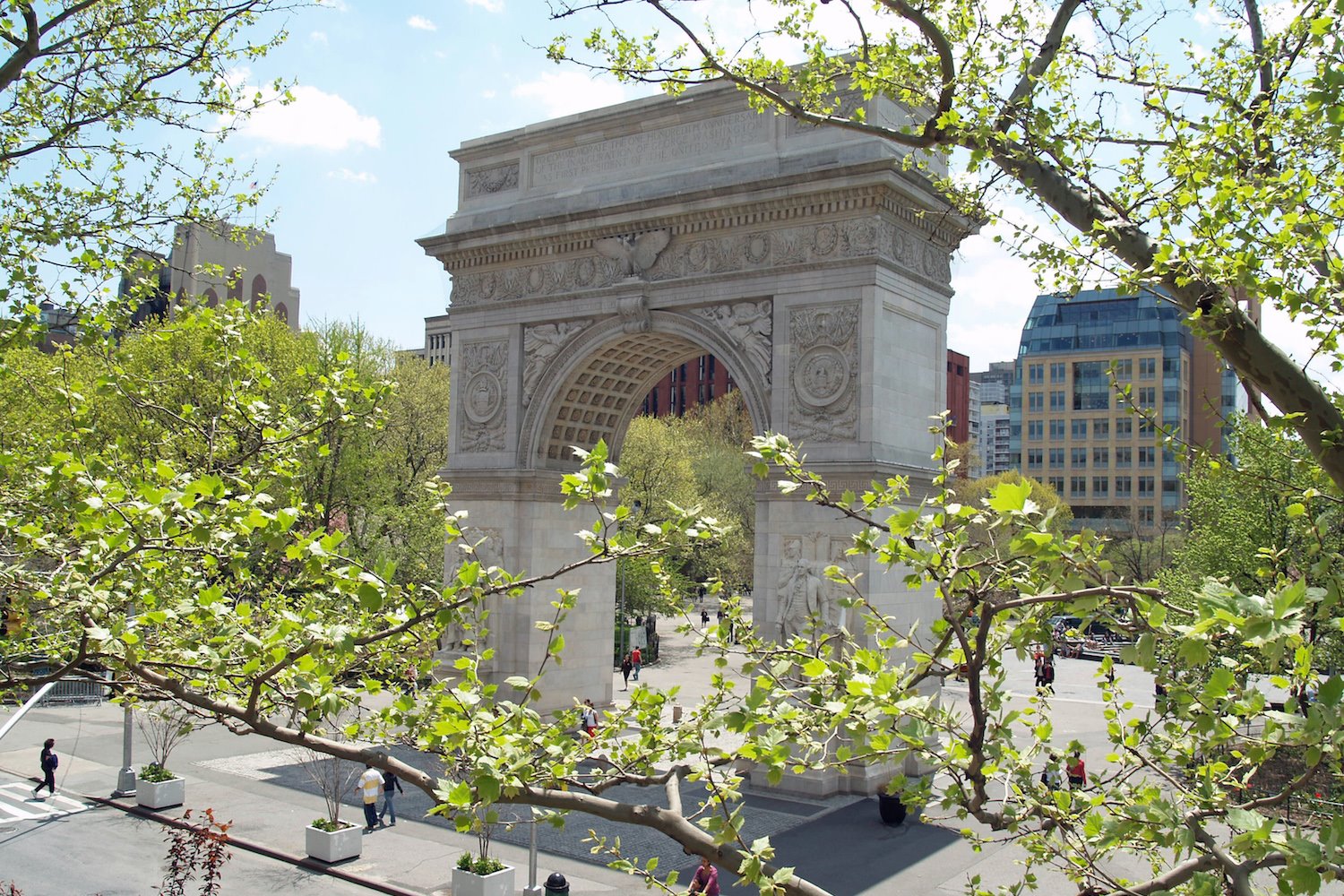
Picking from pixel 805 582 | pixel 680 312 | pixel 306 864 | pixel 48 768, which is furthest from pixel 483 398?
pixel 306 864

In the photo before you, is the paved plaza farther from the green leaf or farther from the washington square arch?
the green leaf

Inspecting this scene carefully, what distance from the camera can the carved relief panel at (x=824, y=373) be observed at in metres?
20.8

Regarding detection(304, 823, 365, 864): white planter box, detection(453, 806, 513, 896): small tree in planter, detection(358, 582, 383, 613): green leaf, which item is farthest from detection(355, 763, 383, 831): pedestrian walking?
detection(358, 582, 383, 613): green leaf

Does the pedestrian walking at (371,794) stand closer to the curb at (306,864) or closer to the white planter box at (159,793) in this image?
the curb at (306,864)

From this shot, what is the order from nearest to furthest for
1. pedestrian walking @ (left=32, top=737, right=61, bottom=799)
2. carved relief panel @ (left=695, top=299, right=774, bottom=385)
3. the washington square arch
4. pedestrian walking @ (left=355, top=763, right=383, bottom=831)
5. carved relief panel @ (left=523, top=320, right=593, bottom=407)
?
pedestrian walking @ (left=355, top=763, right=383, bottom=831) < the washington square arch < pedestrian walking @ (left=32, top=737, right=61, bottom=799) < carved relief panel @ (left=695, top=299, right=774, bottom=385) < carved relief panel @ (left=523, top=320, right=593, bottom=407)

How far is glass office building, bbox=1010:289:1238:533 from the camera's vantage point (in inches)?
3123

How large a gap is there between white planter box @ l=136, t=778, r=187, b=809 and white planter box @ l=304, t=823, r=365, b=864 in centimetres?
442

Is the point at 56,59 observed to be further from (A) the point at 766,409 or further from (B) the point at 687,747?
(A) the point at 766,409

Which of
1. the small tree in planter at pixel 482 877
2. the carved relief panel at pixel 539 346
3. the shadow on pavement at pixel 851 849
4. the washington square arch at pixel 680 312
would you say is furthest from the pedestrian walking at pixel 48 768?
the shadow on pavement at pixel 851 849

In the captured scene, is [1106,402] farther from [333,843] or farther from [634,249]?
[333,843]

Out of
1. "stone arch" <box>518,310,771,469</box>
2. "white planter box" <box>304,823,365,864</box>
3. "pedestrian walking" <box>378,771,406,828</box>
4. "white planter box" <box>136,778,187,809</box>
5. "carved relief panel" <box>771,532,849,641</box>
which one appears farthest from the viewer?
"stone arch" <box>518,310,771,469</box>

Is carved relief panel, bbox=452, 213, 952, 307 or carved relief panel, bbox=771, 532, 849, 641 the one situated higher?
carved relief panel, bbox=452, 213, 952, 307

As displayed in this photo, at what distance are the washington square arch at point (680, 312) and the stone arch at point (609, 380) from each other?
0.18ft

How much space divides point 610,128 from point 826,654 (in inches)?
773
